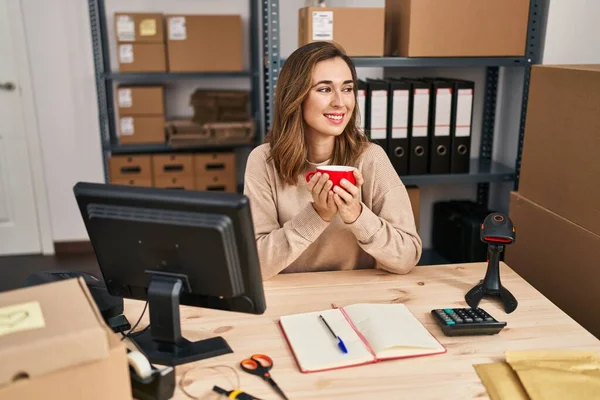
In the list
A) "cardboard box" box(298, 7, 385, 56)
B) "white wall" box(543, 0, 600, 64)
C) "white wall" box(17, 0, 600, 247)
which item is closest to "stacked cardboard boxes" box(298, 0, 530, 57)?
"cardboard box" box(298, 7, 385, 56)

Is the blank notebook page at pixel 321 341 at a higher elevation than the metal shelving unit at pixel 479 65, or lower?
lower

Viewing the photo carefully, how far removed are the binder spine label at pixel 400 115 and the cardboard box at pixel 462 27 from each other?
0.57ft

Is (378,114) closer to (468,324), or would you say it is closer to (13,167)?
(468,324)

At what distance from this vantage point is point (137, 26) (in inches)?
117

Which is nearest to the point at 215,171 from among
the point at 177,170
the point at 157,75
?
the point at 177,170

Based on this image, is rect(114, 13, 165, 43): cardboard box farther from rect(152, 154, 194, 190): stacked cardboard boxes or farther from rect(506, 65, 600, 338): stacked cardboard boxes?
rect(506, 65, 600, 338): stacked cardboard boxes

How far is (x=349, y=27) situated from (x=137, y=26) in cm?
129

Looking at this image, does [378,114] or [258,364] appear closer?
[258,364]

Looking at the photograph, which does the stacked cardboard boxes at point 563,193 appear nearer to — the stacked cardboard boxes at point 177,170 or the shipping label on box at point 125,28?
the stacked cardboard boxes at point 177,170

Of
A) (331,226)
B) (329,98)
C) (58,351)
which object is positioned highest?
(329,98)

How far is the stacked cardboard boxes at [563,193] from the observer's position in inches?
59.3

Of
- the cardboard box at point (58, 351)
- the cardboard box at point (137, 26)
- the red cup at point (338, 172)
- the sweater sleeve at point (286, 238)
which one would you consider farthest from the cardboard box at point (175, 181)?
the cardboard box at point (58, 351)

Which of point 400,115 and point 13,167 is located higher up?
point 400,115

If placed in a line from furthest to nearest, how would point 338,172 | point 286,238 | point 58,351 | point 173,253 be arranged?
1. point 286,238
2. point 338,172
3. point 173,253
4. point 58,351
